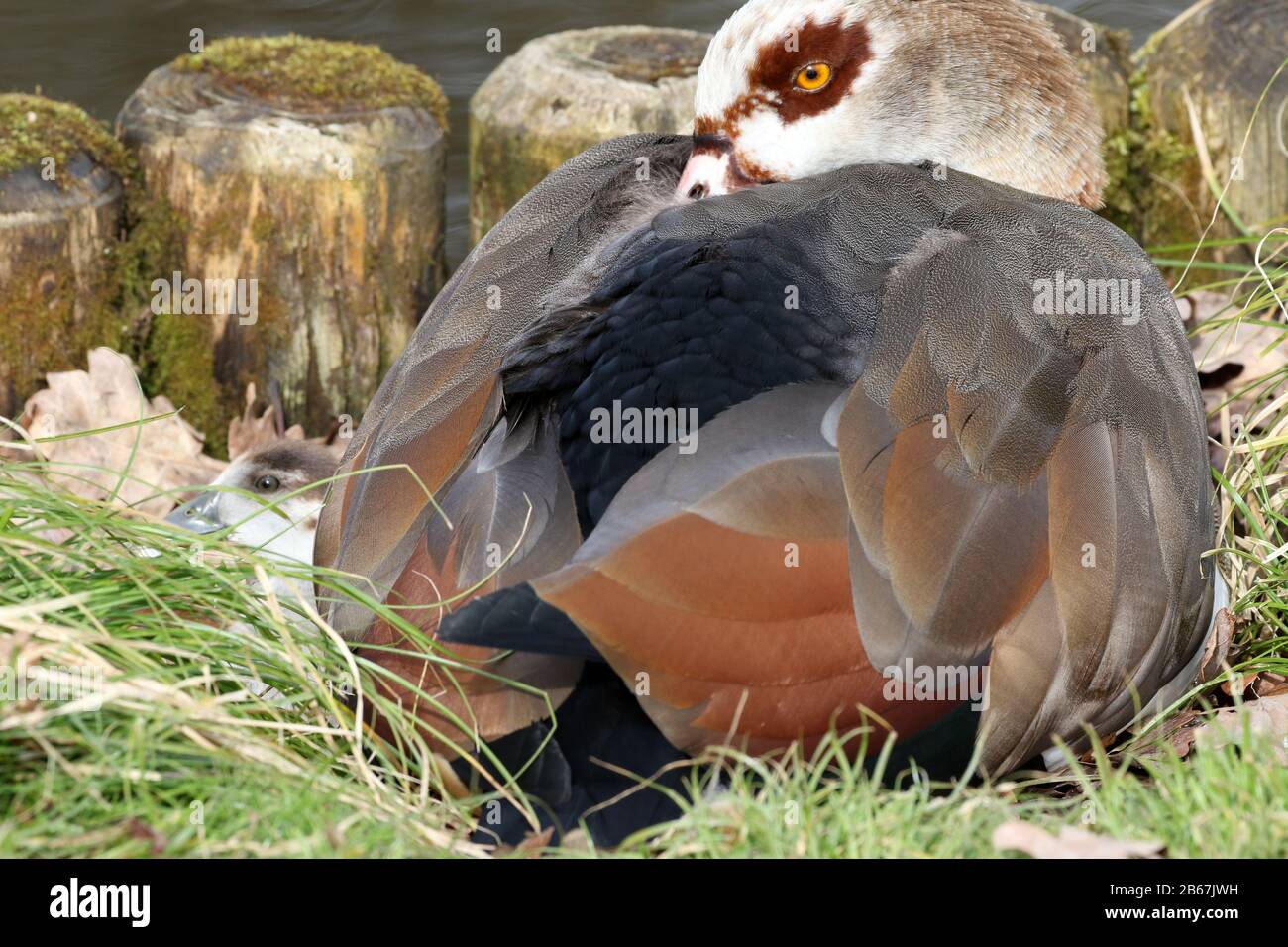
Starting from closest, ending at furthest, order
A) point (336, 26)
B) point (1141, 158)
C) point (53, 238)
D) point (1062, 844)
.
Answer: point (1062, 844) < point (53, 238) < point (1141, 158) < point (336, 26)

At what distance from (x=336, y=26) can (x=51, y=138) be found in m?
3.33

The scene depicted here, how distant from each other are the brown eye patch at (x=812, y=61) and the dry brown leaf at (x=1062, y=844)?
6.01 feet

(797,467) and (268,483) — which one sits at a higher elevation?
(797,467)

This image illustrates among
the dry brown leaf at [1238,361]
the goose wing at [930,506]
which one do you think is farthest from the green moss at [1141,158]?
the goose wing at [930,506]

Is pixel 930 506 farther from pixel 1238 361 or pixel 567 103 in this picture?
pixel 567 103

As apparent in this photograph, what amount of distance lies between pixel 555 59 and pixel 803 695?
113 inches

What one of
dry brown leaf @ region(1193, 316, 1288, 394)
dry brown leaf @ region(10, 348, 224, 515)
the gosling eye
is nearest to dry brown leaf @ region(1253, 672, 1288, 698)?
dry brown leaf @ region(1193, 316, 1288, 394)

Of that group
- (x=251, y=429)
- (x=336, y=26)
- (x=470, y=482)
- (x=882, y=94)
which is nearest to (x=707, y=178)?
(x=882, y=94)

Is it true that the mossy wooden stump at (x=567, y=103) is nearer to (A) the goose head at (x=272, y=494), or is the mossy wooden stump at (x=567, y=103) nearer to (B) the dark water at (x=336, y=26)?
(A) the goose head at (x=272, y=494)

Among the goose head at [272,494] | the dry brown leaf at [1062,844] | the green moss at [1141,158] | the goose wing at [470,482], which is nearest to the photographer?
the dry brown leaf at [1062,844]

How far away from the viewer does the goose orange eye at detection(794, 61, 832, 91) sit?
3.34 metres

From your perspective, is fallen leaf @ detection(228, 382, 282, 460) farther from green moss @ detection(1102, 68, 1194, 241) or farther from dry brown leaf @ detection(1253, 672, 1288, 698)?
dry brown leaf @ detection(1253, 672, 1288, 698)

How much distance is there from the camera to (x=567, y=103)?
4535 millimetres

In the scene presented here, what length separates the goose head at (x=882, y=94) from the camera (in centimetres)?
333
